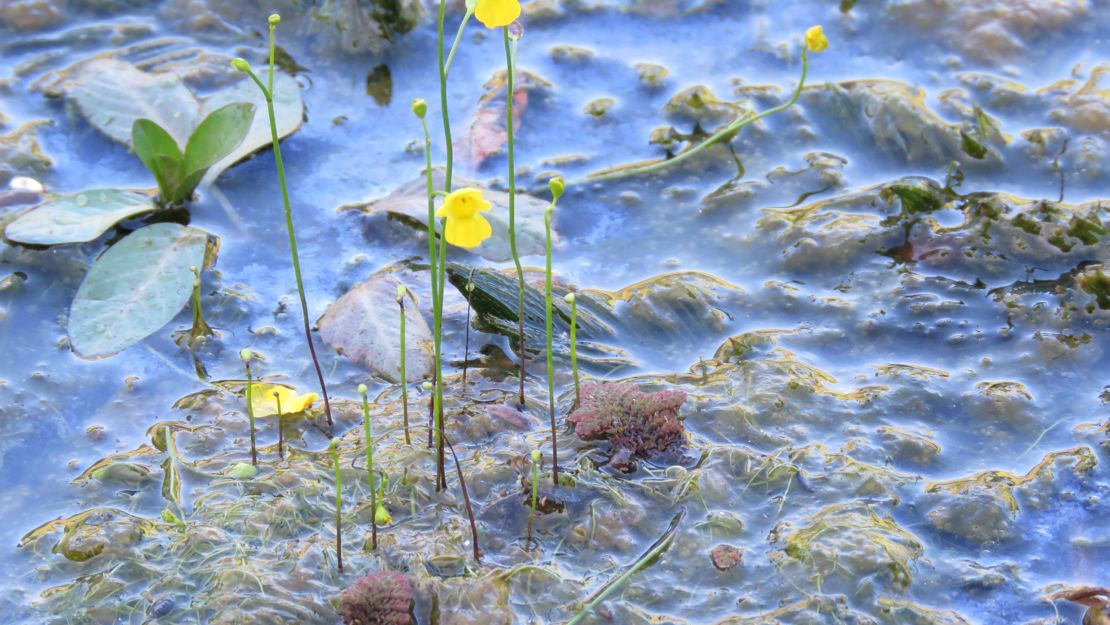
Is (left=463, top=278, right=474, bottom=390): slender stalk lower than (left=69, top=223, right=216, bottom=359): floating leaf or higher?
lower

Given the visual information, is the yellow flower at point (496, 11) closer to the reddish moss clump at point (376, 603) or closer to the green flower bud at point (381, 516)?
the green flower bud at point (381, 516)

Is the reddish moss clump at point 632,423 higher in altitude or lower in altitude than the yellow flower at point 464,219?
lower

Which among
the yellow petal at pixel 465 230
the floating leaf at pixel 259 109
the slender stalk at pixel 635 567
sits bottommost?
the slender stalk at pixel 635 567

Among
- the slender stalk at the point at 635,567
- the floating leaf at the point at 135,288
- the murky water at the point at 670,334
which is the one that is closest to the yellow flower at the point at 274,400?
the murky water at the point at 670,334

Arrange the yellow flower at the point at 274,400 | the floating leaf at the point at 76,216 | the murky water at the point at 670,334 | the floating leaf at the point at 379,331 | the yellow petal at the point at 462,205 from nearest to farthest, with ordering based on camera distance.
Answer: the yellow petal at the point at 462,205
the murky water at the point at 670,334
the yellow flower at the point at 274,400
the floating leaf at the point at 379,331
the floating leaf at the point at 76,216

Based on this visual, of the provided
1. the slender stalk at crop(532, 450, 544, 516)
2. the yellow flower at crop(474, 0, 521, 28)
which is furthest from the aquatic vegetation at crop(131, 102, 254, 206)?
the slender stalk at crop(532, 450, 544, 516)

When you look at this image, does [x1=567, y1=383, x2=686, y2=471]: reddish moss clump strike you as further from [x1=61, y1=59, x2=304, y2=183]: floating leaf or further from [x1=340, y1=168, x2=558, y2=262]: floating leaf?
[x1=61, y1=59, x2=304, y2=183]: floating leaf

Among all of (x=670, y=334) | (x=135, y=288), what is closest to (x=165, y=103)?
(x=135, y=288)

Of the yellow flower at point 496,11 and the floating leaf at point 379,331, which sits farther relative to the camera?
the floating leaf at point 379,331
